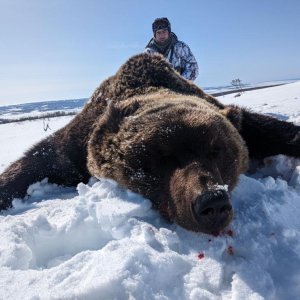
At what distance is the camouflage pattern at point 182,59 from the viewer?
24.6 feet

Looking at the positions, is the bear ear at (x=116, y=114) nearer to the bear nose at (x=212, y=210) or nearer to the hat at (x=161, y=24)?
the bear nose at (x=212, y=210)

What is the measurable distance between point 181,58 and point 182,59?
30mm

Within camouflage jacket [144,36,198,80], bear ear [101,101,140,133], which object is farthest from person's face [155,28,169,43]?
bear ear [101,101,140,133]

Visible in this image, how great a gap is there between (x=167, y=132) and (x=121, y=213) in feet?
2.25

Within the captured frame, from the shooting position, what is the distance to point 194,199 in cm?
223

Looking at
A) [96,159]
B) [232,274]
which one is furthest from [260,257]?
[96,159]

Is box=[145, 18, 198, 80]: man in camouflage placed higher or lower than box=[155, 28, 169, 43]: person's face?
lower

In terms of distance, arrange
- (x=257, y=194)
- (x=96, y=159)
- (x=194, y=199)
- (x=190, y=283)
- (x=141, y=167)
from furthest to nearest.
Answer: (x=96, y=159) → (x=141, y=167) → (x=257, y=194) → (x=194, y=199) → (x=190, y=283)

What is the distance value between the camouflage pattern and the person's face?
9.2 inches

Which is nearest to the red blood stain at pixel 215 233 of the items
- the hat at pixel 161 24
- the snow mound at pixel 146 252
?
the snow mound at pixel 146 252

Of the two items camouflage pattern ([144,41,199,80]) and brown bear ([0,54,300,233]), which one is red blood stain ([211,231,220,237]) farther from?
camouflage pattern ([144,41,199,80])

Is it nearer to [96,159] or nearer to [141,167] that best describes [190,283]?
[141,167]

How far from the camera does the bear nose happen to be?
6.90 ft

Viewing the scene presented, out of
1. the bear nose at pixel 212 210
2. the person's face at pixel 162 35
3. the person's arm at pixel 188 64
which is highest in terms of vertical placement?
the person's face at pixel 162 35
